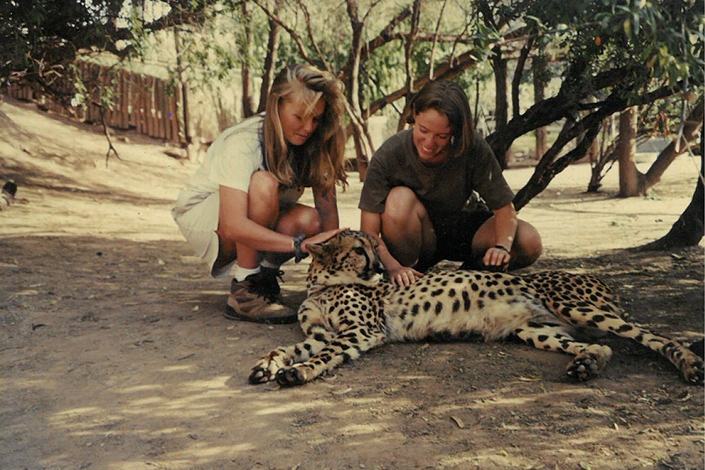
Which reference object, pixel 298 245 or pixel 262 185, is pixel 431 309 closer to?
pixel 298 245

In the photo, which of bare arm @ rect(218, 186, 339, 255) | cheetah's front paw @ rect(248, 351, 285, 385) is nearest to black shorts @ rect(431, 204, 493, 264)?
bare arm @ rect(218, 186, 339, 255)


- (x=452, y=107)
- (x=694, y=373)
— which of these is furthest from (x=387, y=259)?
(x=694, y=373)

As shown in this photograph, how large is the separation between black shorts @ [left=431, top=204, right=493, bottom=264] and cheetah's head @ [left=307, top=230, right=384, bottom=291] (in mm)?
504

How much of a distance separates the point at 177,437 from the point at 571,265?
3.40m

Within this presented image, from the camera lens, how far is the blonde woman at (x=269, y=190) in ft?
11.1

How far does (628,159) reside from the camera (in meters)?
8.84

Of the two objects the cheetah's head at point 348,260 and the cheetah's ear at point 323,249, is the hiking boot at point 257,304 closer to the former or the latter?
the cheetah's head at point 348,260

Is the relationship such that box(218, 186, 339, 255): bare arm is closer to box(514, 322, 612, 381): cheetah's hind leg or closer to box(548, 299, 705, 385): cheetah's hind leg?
box(514, 322, 612, 381): cheetah's hind leg

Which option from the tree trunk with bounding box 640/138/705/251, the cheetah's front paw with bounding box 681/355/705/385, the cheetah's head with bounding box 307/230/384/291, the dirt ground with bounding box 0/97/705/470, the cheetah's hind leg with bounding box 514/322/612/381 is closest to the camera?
the dirt ground with bounding box 0/97/705/470

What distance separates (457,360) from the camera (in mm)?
3061

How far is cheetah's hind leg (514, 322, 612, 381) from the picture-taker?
108 inches

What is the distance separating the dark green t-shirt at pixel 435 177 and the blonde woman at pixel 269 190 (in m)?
0.21

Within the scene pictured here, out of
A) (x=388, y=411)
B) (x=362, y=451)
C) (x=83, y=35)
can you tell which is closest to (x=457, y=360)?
(x=388, y=411)

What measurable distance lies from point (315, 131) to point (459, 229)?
986 millimetres
